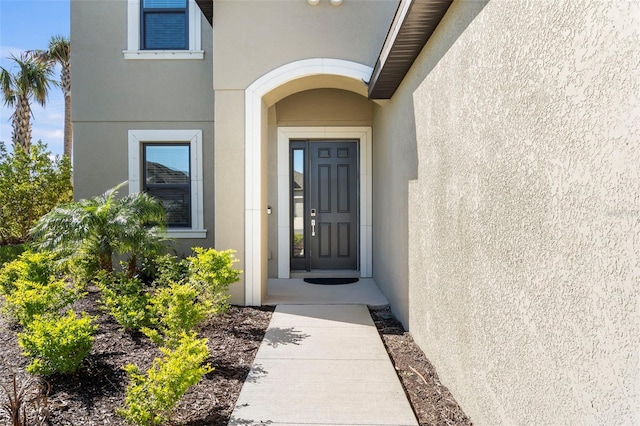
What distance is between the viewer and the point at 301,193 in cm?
925

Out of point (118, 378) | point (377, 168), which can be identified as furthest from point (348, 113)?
point (118, 378)

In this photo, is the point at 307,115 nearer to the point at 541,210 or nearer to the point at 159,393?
the point at 159,393

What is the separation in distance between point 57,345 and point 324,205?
6120 mm

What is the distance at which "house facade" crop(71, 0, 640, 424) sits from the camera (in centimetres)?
178

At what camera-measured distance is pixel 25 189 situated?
405 inches

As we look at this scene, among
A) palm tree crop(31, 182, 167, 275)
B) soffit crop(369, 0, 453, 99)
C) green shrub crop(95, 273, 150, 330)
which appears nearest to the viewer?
soffit crop(369, 0, 453, 99)

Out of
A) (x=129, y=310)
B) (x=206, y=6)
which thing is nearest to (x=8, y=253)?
(x=129, y=310)

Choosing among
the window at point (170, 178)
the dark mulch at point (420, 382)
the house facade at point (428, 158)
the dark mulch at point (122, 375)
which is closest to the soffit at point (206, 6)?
the house facade at point (428, 158)

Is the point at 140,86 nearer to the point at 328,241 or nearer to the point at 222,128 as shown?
the point at 222,128

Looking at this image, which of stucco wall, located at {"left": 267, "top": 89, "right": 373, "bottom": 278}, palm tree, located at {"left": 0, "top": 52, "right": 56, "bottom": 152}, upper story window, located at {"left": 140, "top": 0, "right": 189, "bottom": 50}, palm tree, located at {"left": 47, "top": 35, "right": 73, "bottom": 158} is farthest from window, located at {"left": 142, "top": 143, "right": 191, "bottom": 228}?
palm tree, located at {"left": 0, "top": 52, "right": 56, "bottom": 152}

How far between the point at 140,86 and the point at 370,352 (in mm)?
6712

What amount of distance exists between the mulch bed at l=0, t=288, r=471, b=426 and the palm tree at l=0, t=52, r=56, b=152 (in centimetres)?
1403

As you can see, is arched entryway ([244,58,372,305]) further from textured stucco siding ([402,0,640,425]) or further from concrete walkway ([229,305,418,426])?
textured stucco siding ([402,0,640,425])

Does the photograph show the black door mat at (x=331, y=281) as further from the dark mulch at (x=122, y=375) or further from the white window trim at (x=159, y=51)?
the white window trim at (x=159, y=51)
